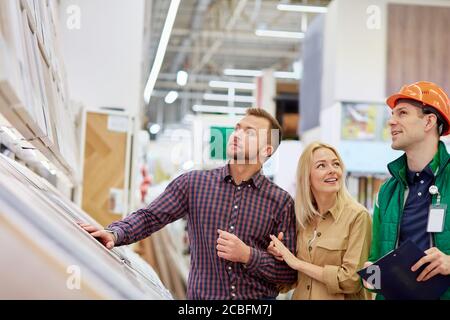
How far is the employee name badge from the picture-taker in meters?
1.84

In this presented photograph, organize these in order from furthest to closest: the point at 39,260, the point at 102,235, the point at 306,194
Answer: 1. the point at 306,194
2. the point at 102,235
3. the point at 39,260

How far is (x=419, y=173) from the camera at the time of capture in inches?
75.6

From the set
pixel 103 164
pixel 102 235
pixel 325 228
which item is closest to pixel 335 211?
pixel 325 228

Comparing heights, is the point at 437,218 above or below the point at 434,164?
below

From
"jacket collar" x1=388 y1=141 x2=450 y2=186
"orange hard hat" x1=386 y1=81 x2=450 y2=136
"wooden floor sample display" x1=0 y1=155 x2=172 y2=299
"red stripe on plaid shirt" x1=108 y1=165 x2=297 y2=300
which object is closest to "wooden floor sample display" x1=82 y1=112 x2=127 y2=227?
"red stripe on plaid shirt" x1=108 y1=165 x2=297 y2=300

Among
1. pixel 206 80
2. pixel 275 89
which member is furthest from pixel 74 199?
pixel 206 80

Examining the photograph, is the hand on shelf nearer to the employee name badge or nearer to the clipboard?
the clipboard

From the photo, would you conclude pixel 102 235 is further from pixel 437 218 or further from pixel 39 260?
pixel 437 218

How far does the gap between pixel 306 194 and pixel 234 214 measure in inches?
9.4

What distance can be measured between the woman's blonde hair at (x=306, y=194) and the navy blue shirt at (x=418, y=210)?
0.21 meters

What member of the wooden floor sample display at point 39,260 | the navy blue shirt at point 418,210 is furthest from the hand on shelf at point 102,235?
the navy blue shirt at point 418,210

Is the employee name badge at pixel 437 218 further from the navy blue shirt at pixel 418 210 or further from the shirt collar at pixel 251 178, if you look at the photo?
the shirt collar at pixel 251 178

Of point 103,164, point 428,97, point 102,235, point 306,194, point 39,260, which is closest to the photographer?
point 39,260

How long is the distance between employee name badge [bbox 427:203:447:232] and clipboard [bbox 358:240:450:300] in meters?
0.13
